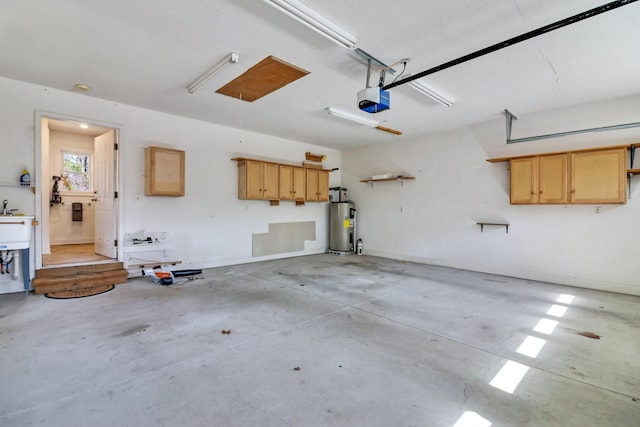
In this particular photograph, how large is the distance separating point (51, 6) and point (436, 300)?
518cm

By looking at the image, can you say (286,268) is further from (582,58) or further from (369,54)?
(582,58)

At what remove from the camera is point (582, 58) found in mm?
3291

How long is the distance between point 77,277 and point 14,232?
981 millimetres

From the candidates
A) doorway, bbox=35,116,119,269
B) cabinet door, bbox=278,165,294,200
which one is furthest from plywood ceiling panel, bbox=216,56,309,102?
doorway, bbox=35,116,119,269

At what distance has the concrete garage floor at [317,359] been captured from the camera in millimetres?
1787

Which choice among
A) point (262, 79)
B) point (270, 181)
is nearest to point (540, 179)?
point (262, 79)

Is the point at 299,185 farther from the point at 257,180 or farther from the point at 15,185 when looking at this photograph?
the point at 15,185

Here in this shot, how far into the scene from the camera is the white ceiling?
2.57m

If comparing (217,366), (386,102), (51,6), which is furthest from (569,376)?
(51,6)

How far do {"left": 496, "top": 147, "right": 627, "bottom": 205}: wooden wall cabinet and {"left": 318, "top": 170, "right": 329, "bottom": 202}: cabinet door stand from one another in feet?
13.4

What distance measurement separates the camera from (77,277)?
4355mm

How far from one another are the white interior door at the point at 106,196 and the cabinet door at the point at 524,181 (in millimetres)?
7030

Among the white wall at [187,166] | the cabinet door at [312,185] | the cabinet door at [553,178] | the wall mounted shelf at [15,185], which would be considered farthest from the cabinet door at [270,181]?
the cabinet door at [553,178]

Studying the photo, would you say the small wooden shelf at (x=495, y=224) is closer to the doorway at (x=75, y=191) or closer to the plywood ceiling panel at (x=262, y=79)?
the plywood ceiling panel at (x=262, y=79)
